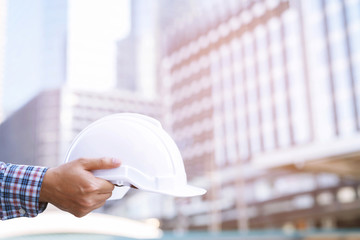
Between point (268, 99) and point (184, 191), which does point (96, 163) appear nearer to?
point (184, 191)

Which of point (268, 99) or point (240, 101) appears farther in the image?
point (240, 101)

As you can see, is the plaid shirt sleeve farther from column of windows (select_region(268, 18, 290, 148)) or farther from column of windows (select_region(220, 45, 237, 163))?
column of windows (select_region(220, 45, 237, 163))

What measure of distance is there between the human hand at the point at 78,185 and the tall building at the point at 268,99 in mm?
19327

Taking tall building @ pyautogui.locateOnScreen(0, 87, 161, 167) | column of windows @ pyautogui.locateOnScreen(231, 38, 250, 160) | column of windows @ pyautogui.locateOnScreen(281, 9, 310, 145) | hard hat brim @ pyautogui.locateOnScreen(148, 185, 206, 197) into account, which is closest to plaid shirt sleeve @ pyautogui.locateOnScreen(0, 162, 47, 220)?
hard hat brim @ pyautogui.locateOnScreen(148, 185, 206, 197)

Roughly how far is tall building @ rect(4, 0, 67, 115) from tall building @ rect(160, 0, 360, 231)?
16.7 metres

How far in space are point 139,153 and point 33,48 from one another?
282 centimetres

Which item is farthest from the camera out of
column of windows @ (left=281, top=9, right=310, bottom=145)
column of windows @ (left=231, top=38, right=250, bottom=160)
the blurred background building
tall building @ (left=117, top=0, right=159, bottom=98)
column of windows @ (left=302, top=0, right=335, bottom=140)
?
column of windows @ (left=231, top=38, right=250, bottom=160)

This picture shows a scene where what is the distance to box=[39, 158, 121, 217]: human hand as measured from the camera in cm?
72

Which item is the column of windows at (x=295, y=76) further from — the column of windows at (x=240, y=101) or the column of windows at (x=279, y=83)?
the column of windows at (x=240, y=101)

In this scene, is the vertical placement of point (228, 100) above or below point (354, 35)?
below

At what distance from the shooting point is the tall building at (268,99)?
2742 cm

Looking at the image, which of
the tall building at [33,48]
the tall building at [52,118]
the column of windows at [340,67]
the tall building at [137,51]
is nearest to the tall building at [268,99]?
the column of windows at [340,67]

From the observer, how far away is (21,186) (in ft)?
2.47

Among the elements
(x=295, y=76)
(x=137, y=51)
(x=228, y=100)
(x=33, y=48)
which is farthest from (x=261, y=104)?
(x=33, y=48)
